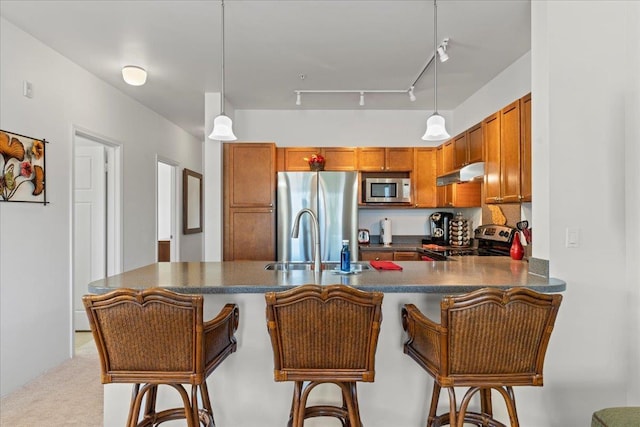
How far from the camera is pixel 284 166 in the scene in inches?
189

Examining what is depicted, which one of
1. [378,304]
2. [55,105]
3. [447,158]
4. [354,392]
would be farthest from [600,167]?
[55,105]

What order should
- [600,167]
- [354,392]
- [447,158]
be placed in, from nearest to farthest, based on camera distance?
[354,392]
[600,167]
[447,158]

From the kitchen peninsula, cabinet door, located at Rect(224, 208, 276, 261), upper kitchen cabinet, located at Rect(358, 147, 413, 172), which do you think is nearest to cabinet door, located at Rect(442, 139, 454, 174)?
upper kitchen cabinet, located at Rect(358, 147, 413, 172)

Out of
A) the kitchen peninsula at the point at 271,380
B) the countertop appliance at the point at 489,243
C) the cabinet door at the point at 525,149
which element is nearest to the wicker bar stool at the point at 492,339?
the kitchen peninsula at the point at 271,380

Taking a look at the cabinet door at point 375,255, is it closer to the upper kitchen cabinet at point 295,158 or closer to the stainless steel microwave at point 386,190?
the stainless steel microwave at point 386,190

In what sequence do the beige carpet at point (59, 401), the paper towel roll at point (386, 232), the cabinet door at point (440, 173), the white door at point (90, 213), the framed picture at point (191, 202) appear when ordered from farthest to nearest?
the framed picture at point (191, 202)
the paper towel roll at point (386, 232)
the cabinet door at point (440, 173)
the white door at point (90, 213)
the beige carpet at point (59, 401)

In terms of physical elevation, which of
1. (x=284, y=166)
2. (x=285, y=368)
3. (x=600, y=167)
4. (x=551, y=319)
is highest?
(x=284, y=166)

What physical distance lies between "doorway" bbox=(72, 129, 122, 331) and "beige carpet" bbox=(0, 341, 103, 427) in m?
1.21

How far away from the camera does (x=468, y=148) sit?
3742 millimetres

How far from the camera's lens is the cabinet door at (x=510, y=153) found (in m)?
2.76

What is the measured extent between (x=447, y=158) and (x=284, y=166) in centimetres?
190

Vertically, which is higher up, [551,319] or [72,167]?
[72,167]

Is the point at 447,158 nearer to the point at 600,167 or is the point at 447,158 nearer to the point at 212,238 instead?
the point at 600,167

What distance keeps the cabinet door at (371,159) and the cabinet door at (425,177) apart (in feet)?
1.37
